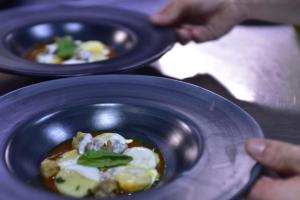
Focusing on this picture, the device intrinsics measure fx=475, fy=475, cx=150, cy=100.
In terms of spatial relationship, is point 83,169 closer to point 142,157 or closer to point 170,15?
point 142,157

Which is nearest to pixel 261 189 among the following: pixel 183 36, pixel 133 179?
pixel 133 179

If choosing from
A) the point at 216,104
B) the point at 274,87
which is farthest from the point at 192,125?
the point at 274,87

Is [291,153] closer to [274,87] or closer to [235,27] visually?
[274,87]

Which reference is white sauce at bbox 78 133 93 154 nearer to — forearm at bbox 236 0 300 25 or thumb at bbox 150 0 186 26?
thumb at bbox 150 0 186 26

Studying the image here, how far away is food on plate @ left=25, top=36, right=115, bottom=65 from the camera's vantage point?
1218 mm

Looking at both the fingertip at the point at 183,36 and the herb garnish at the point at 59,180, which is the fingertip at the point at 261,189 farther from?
the fingertip at the point at 183,36

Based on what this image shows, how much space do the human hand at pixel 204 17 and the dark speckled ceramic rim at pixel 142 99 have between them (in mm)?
423

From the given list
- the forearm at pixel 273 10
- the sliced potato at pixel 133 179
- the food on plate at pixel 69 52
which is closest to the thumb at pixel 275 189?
the sliced potato at pixel 133 179

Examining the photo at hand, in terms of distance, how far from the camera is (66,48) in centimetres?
124

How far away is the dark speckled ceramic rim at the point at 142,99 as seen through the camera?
0.63 meters

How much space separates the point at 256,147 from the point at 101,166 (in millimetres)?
248

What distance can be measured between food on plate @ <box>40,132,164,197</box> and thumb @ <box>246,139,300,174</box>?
0.56ft

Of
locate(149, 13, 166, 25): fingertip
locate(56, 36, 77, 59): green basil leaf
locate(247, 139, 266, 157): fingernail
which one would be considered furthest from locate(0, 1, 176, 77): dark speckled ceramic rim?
locate(247, 139, 266, 157): fingernail

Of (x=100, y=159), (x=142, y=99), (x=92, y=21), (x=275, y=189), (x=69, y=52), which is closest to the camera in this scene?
(x=275, y=189)
